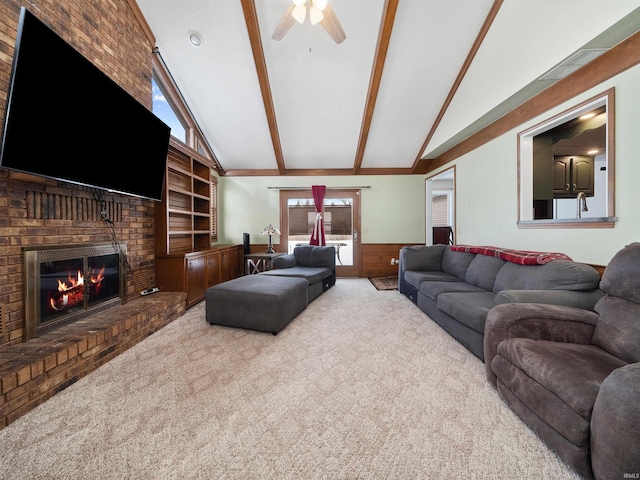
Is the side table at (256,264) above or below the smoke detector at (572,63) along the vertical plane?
below

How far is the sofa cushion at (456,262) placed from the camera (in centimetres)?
331

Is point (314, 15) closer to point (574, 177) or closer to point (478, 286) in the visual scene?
point (478, 286)

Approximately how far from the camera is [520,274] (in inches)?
92.2

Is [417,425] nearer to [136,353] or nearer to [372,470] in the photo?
[372,470]

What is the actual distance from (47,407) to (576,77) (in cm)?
488

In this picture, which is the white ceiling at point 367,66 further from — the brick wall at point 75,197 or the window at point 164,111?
the brick wall at point 75,197

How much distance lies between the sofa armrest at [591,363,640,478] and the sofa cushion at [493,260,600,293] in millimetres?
1204

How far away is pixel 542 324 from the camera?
1541 millimetres

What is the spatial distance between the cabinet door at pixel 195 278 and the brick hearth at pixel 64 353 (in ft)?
2.25

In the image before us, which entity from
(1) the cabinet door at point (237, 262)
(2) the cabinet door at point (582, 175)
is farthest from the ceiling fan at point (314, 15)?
(1) the cabinet door at point (237, 262)

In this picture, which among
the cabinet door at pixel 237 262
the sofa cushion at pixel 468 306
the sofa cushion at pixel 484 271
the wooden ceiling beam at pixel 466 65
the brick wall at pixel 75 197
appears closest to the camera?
the brick wall at pixel 75 197

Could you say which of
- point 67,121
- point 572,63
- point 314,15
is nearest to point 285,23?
point 314,15

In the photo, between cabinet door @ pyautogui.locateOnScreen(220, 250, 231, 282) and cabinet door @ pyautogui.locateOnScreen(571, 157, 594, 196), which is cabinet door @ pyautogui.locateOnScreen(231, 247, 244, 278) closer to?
cabinet door @ pyautogui.locateOnScreen(220, 250, 231, 282)

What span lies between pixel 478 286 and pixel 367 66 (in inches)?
131
